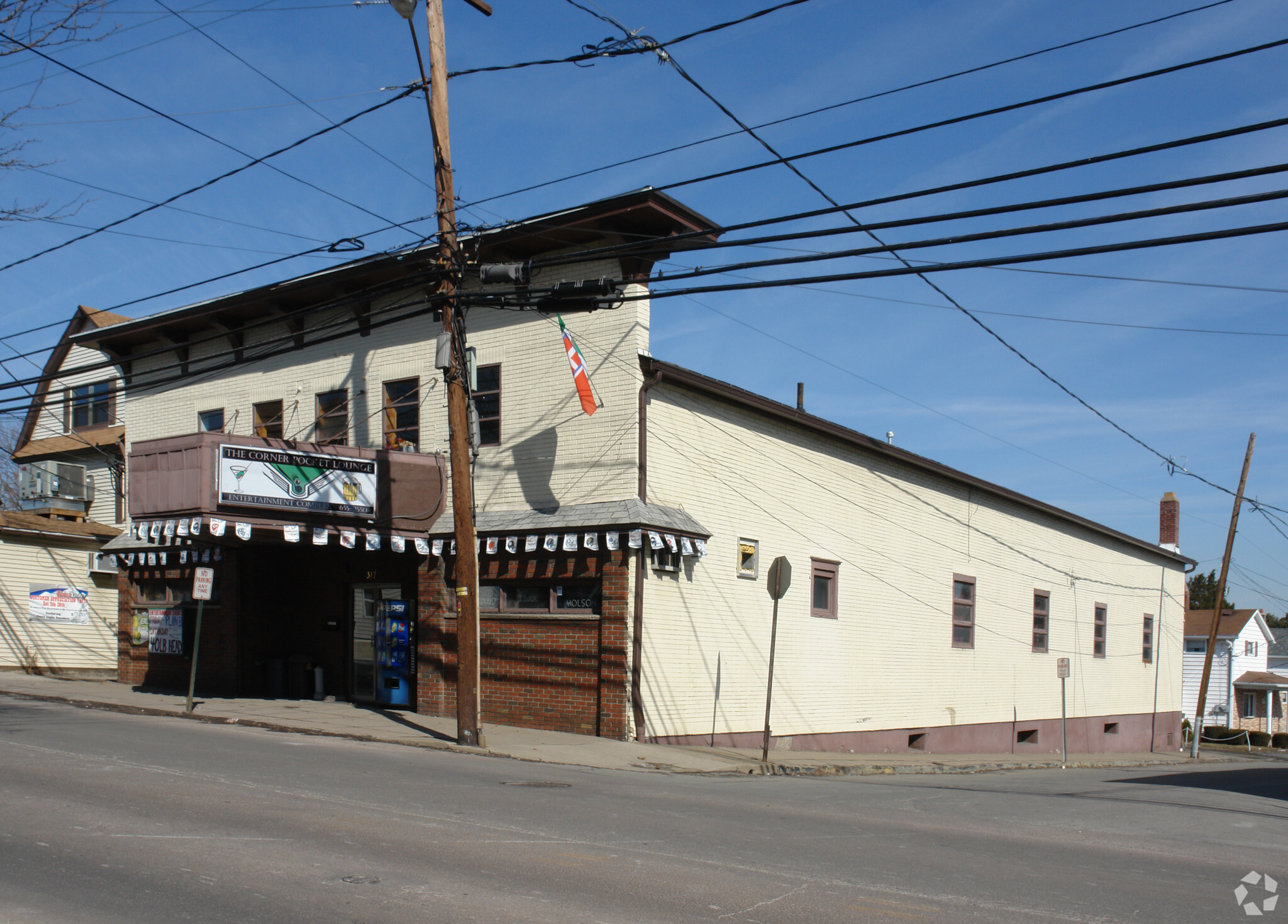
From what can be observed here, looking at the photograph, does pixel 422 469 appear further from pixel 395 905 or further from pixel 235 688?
pixel 395 905

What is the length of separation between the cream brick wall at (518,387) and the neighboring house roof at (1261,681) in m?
57.3

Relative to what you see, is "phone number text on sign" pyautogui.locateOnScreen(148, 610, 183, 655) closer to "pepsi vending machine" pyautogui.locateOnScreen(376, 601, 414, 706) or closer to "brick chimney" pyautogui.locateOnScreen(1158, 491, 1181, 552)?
"pepsi vending machine" pyautogui.locateOnScreen(376, 601, 414, 706)

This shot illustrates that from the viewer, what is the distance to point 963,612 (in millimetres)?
27953

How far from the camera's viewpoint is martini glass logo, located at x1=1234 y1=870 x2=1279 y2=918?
24.0ft

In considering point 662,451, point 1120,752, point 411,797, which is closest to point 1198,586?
point 1120,752

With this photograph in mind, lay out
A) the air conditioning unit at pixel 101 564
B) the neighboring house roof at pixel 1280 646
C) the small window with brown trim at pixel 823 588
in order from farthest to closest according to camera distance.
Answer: the neighboring house roof at pixel 1280 646 < the air conditioning unit at pixel 101 564 < the small window with brown trim at pixel 823 588

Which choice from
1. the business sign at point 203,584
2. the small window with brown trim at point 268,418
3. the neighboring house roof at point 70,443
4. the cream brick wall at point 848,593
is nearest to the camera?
the cream brick wall at point 848,593

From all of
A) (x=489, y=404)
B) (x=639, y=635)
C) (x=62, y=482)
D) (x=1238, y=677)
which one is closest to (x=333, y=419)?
(x=489, y=404)

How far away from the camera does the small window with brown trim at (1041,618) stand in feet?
103

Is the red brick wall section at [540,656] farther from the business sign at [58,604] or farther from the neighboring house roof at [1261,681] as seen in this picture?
the neighboring house roof at [1261,681]

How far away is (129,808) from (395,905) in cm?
404

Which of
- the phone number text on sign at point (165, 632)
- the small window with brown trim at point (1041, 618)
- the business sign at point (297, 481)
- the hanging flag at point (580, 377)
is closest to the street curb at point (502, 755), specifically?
the phone number text on sign at point (165, 632)

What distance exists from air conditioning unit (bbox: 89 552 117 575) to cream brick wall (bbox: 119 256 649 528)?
212 inches

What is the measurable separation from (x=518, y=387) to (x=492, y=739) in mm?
6274
